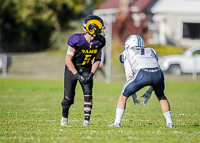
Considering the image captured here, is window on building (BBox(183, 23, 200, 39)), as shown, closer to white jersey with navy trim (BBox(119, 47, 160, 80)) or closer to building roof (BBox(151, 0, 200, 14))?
building roof (BBox(151, 0, 200, 14))

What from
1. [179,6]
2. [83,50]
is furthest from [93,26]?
[179,6]

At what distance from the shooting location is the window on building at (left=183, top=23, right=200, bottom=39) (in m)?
36.2

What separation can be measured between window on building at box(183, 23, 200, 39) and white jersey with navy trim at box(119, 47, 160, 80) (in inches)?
1191

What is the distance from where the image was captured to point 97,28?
7.09 m

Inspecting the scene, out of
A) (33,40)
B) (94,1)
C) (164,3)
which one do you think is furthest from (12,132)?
(94,1)

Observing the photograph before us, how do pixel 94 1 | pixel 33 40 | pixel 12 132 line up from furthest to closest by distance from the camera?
1. pixel 94 1
2. pixel 33 40
3. pixel 12 132

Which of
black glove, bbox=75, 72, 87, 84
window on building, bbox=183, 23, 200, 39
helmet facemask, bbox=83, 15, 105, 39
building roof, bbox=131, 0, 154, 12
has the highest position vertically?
building roof, bbox=131, 0, 154, 12

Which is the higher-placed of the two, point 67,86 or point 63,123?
point 67,86

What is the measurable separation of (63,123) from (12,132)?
3.87 feet

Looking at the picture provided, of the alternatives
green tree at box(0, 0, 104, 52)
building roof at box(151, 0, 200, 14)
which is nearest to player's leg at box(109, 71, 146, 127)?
building roof at box(151, 0, 200, 14)

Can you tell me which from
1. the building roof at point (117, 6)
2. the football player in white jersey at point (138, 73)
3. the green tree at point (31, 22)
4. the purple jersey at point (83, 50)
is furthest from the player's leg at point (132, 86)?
the green tree at point (31, 22)

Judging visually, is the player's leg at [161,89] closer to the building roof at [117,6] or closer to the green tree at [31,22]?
the building roof at [117,6]

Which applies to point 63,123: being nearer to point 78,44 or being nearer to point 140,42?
point 78,44

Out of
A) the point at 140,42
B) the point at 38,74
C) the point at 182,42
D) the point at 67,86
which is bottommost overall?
the point at 67,86
